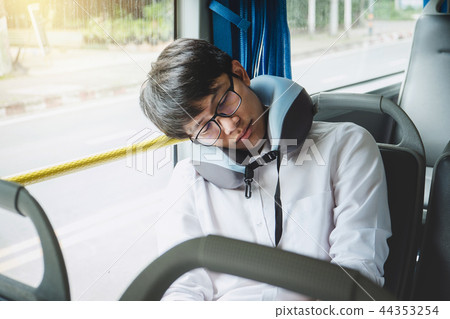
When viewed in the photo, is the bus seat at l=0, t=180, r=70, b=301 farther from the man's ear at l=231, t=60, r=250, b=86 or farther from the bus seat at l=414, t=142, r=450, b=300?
the bus seat at l=414, t=142, r=450, b=300

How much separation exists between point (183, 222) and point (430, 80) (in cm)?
172

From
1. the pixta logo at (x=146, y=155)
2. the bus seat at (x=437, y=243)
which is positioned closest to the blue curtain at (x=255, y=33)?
the pixta logo at (x=146, y=155)

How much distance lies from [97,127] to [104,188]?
1.17 ft

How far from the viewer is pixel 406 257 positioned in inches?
47.9

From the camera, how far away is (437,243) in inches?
49.0

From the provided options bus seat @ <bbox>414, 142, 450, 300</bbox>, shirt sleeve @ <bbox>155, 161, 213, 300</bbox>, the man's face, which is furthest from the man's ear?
bus seat @ <bbox>414, 142, 450, 300</bbox>

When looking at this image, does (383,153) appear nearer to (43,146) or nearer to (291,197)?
(291,197)

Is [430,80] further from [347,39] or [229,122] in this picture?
[347,39]

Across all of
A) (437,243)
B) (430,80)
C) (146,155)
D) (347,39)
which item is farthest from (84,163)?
(347,39)

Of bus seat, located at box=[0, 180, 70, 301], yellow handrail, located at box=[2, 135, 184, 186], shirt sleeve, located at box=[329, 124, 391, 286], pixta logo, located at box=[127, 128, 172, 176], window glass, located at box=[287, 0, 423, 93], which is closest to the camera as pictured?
bus seat, located at box=[0, 180, 70, 301]

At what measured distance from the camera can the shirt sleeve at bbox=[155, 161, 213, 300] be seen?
116 cm

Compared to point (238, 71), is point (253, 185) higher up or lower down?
lower down

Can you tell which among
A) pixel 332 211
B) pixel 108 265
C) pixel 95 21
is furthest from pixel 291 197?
pixel 108 265

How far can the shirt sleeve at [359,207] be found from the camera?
1.07 m
